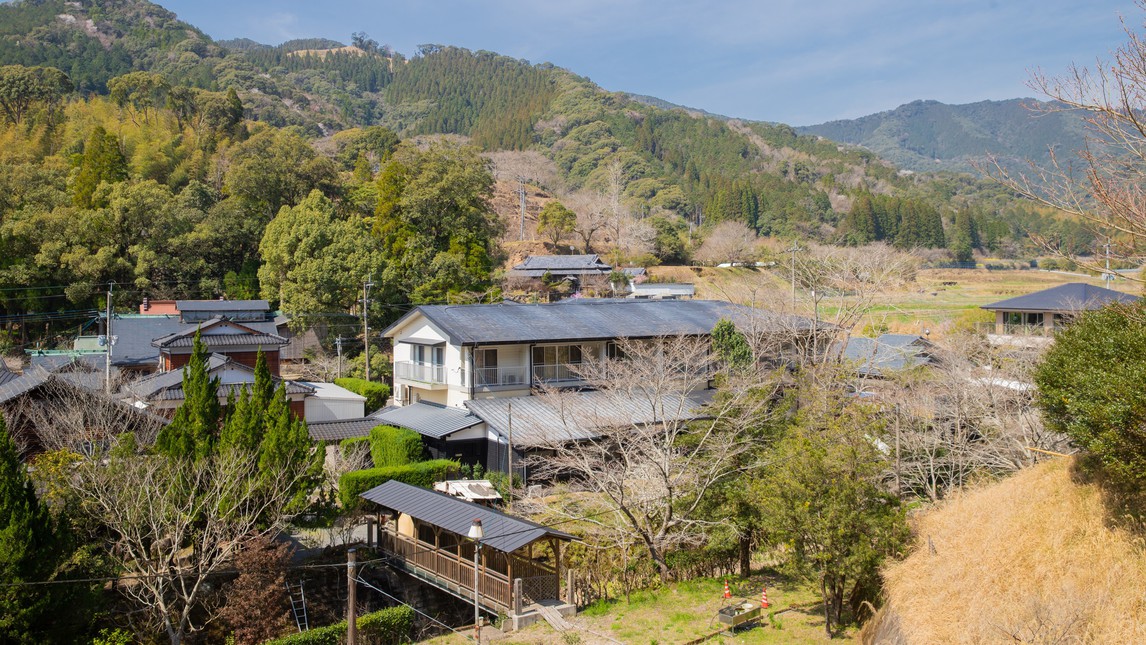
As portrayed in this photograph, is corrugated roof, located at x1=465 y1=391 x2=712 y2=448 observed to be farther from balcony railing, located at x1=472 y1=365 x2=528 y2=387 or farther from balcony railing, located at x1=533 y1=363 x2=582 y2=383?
balcony railing, located at x1=533 y1=363 x2=582 y2=383

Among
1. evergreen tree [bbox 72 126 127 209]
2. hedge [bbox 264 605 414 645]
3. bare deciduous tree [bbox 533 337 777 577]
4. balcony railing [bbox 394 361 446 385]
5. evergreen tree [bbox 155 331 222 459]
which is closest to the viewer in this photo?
hedge [bbox 264 605 414 645]

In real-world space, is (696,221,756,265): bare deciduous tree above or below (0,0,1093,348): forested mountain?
below

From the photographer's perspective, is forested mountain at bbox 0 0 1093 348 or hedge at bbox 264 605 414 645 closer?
hedge at bbox 264 605 414 645

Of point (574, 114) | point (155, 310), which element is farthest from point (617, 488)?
point (574, 114)

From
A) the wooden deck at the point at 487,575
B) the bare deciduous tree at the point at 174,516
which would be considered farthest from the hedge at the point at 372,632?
the bare deciduous tree at the point at 174,516

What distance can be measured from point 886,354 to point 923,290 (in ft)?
50.7

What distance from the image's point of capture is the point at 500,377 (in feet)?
81.3

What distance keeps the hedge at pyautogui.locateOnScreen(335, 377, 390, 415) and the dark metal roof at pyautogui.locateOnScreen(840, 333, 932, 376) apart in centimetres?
1744

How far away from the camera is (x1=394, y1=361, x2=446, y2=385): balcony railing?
25.4 meters

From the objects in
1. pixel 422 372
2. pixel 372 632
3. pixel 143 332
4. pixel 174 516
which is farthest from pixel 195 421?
pixel 143 332

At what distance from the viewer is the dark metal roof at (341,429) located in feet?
76.8

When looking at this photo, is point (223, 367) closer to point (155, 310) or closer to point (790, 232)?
point (155, 310)

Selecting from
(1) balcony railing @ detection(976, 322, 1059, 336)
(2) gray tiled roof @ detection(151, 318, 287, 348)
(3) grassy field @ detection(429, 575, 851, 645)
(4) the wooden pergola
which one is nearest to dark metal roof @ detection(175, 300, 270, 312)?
(2) gray tiled roof @ detection(151, 318, 287, 348)

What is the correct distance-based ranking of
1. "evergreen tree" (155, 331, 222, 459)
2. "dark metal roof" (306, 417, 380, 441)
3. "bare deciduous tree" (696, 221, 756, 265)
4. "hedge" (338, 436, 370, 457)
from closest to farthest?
1. "evergreen tree" (155, 331, 222, 459)
2. "hedge" (338, 436, 370, 457)
3. "dark metal roof" (306, 417, 380, 441)
4. "bare deciduous tree" (696, 221, 756, 265)
